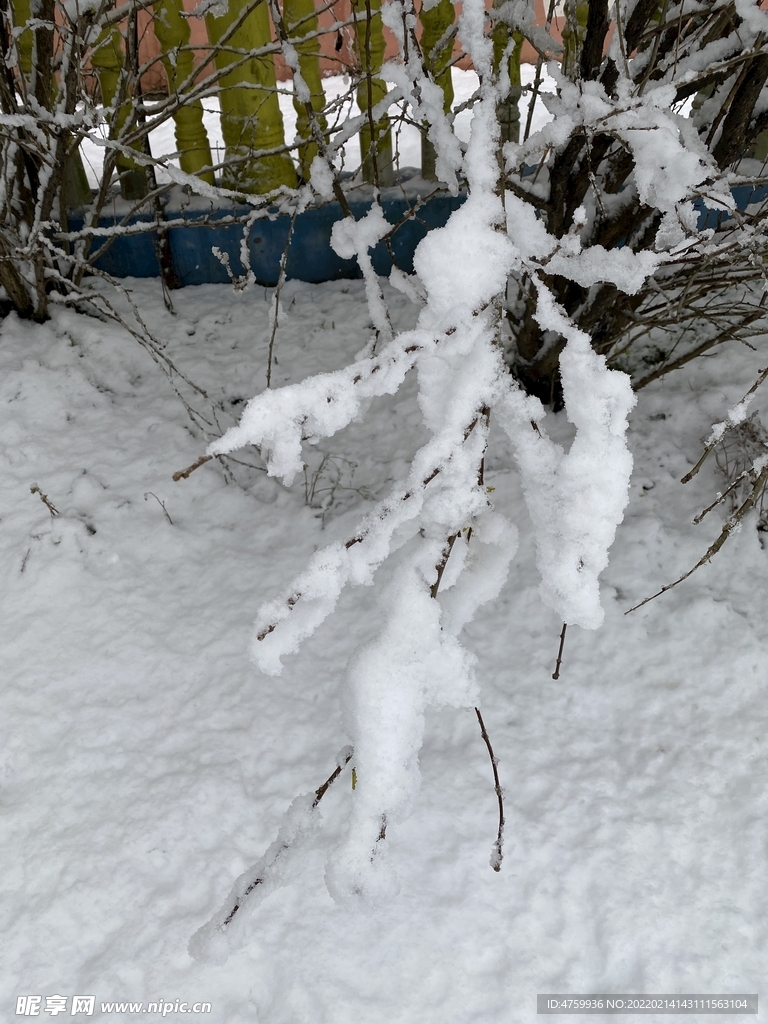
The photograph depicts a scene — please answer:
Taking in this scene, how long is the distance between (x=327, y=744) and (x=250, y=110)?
230cm

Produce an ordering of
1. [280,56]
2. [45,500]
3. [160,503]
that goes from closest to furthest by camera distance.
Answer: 1. [45,500]
2. [160,503]
3. [280,56]

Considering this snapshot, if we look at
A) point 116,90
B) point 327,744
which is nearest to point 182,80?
point 116,90

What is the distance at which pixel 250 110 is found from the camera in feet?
8.68

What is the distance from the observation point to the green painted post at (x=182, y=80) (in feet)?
7.92

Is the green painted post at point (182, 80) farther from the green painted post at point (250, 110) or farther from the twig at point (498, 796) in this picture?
the twig at point (498, 796)

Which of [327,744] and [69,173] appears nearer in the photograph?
[327,744]

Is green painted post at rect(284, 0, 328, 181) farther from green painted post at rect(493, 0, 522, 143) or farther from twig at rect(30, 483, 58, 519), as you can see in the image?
twig at rect(30, 483, 58, 519)

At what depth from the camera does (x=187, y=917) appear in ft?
4.95

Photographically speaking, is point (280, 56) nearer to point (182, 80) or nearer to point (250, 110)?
point (182, 80)

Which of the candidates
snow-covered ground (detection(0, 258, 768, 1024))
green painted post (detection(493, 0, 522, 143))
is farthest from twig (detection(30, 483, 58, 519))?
green painted post (detection(493, 0, 522, 143))

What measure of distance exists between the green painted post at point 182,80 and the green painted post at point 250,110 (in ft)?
0.35

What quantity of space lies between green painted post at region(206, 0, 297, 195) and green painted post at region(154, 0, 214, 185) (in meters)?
0.11

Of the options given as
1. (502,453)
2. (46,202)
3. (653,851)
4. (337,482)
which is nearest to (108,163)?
(46,202)

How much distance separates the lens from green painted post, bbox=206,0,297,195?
245 centimetres
